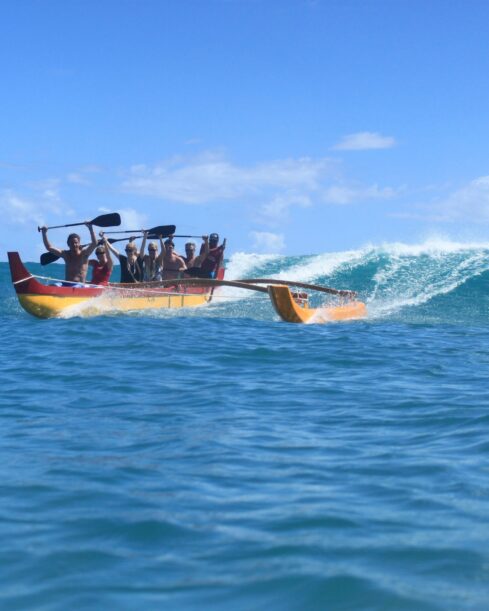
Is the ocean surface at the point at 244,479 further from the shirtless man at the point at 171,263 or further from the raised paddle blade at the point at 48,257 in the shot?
the shirtless man at the point at 171,263

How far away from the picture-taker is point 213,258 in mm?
17188

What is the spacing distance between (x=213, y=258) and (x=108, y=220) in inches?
127

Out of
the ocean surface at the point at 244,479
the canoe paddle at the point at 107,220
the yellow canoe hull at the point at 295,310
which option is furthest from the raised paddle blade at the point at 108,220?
the ocean surface at the point at 244,479

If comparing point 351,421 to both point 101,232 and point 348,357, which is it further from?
point 101,232

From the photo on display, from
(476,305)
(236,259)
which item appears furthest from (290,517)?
(236,259)

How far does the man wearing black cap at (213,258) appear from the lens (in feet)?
56.2

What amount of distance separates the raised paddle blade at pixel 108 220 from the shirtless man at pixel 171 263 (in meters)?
2.04

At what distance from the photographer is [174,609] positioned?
2658 mm

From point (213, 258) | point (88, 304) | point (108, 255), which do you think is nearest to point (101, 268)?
point (108, 255)

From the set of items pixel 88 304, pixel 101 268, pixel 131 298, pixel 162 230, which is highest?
pixel 162 230

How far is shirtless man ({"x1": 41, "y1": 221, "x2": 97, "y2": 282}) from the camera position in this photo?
1395 cm

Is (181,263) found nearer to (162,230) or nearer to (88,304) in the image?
(162,230)

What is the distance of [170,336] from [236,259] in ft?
67.6

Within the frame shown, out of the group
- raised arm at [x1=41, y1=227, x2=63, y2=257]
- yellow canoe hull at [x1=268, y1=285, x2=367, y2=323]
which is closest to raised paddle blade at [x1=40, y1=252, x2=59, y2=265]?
raised arm at [x1=41, y1=227, x2=63, y2=257]
